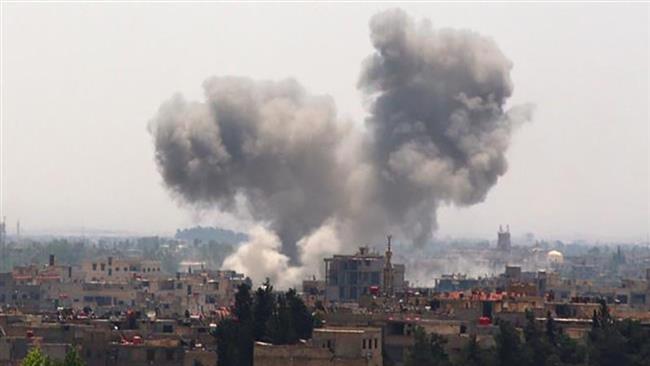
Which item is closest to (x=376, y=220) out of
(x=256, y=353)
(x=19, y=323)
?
(x=19, y=323)

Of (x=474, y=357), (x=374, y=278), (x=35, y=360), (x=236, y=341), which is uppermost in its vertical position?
(x=374, y=278)

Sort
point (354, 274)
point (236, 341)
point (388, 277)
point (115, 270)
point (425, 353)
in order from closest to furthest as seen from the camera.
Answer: point (425, 353) < point (236, 341) < point (388, 277) < point (354, 274) < point (115, 270)

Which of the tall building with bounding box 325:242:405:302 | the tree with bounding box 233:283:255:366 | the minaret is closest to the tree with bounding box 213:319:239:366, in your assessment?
the tree with bounding box 233:283:255:366

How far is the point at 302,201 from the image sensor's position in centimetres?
15075

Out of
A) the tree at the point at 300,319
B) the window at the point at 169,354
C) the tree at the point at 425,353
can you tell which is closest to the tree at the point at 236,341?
the tree at the point at 300,319

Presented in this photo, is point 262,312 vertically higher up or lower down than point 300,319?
higher up

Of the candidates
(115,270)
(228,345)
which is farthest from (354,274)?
(228,345)

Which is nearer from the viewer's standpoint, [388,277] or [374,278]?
[388,277]

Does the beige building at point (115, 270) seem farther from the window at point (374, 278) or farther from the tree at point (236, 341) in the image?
the tree at point (236, 341)

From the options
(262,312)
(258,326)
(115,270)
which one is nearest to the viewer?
(258,326)

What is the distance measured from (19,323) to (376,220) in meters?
59.3

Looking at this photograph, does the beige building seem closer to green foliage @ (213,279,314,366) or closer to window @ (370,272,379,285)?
window @ (370,272,379,285)

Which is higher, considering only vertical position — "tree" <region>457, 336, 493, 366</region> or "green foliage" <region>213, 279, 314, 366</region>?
"green foliage" <region>213, 279, 314, 366</region>

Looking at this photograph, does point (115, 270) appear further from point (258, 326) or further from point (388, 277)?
point (258, 326)
